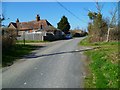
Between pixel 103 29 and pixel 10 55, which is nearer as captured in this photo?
pixel 10 55

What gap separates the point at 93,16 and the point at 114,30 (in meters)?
9.88

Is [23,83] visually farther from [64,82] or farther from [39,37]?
[39,37]

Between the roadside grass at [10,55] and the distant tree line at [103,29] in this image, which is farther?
the distant tree line at [103,29]

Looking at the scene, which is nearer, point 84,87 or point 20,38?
point 84,87

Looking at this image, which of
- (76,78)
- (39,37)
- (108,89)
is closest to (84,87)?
(108,89)

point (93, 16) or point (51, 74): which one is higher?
point (93, 16)

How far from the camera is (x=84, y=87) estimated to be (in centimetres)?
1045

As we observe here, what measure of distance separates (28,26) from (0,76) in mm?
68916

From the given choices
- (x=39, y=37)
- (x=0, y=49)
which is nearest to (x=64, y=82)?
(x=0, y=49)

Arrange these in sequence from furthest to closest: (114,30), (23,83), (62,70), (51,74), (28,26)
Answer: (28,26) → (114,30) → (62,70) → (51,74) → (23,83)

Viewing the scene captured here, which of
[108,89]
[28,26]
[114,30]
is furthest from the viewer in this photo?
[28,26]

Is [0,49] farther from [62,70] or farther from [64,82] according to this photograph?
[64,82]

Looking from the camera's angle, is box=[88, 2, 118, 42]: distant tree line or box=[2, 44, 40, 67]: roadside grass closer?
box=[2, 44, 40, 67]: roadside grass

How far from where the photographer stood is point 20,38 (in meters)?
61.2
